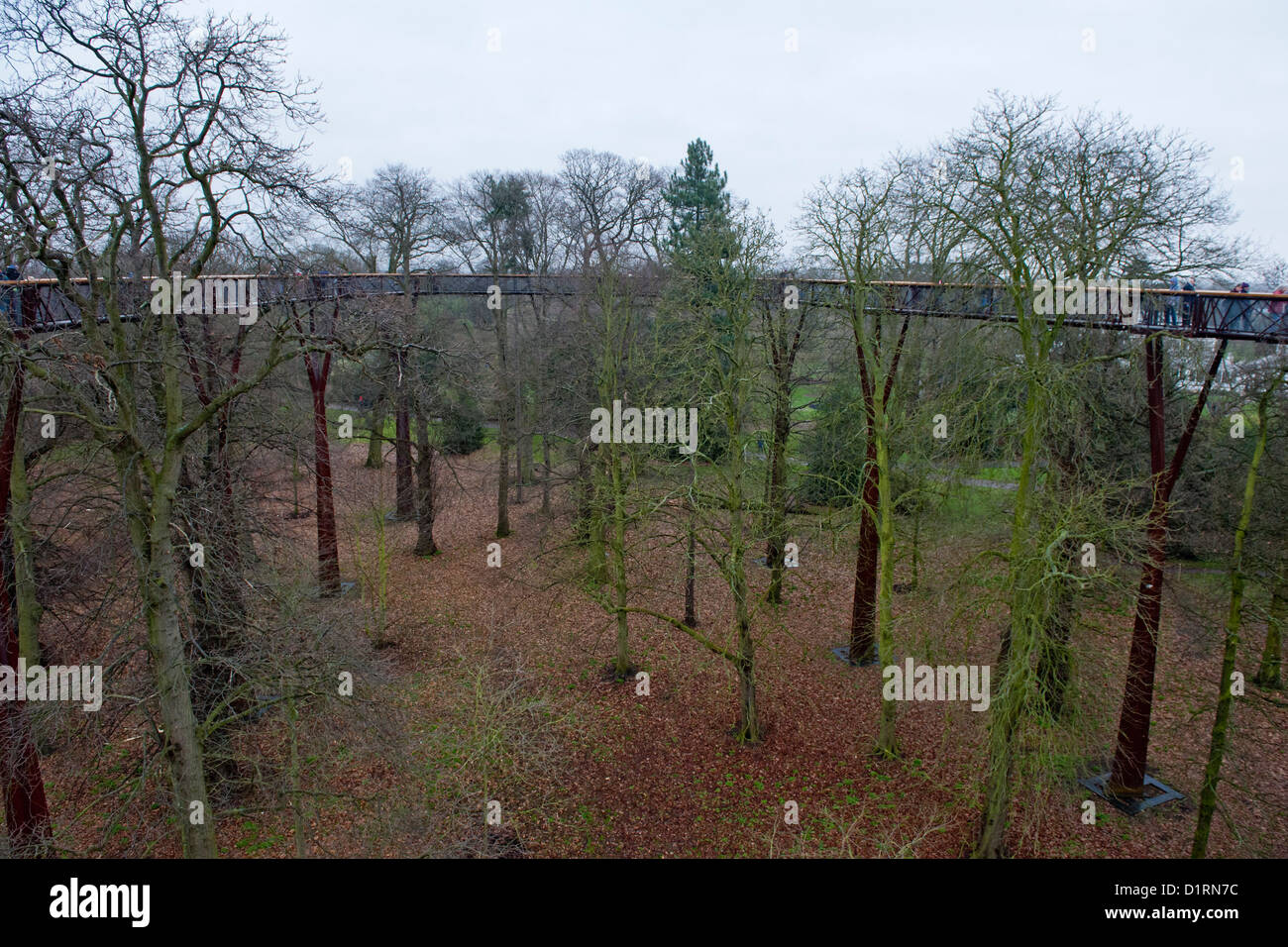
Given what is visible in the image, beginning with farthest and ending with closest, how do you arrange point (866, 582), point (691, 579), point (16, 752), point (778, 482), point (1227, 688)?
point (778, 482) < point (691, 579) < point (866, 582) < point (1227, 688) < point (16, 752)

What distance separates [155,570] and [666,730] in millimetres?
9949

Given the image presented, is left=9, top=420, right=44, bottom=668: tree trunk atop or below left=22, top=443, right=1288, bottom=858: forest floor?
atop

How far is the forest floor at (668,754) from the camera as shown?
9.68 meters

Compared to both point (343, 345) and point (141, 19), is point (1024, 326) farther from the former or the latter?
point (141, 19)

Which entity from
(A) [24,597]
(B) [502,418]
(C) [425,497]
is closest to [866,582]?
(B) [502,418]

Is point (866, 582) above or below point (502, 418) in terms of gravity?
below

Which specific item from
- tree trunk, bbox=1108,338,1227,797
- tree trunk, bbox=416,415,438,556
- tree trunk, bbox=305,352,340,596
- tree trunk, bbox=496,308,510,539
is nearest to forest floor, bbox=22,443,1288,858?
tree trunk, bbox=1108,338,1227,797

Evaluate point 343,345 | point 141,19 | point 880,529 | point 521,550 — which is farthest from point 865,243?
point 521,550

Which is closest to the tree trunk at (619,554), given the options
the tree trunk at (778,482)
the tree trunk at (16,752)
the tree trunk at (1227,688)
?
the tree trunk at (778,482)

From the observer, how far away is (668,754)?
44.5ft

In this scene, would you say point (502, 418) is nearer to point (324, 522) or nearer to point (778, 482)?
point (324, 522)

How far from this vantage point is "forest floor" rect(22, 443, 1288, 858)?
968cm

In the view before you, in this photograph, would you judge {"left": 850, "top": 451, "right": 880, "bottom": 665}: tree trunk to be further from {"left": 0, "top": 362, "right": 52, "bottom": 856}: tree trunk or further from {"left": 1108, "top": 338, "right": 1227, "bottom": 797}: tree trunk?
{"left": 0, "top": 362, "right": 52, "bottom": 856}: tree trunk

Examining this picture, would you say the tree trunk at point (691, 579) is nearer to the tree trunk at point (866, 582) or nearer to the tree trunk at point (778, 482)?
the tree trunk at point (778, 482)
